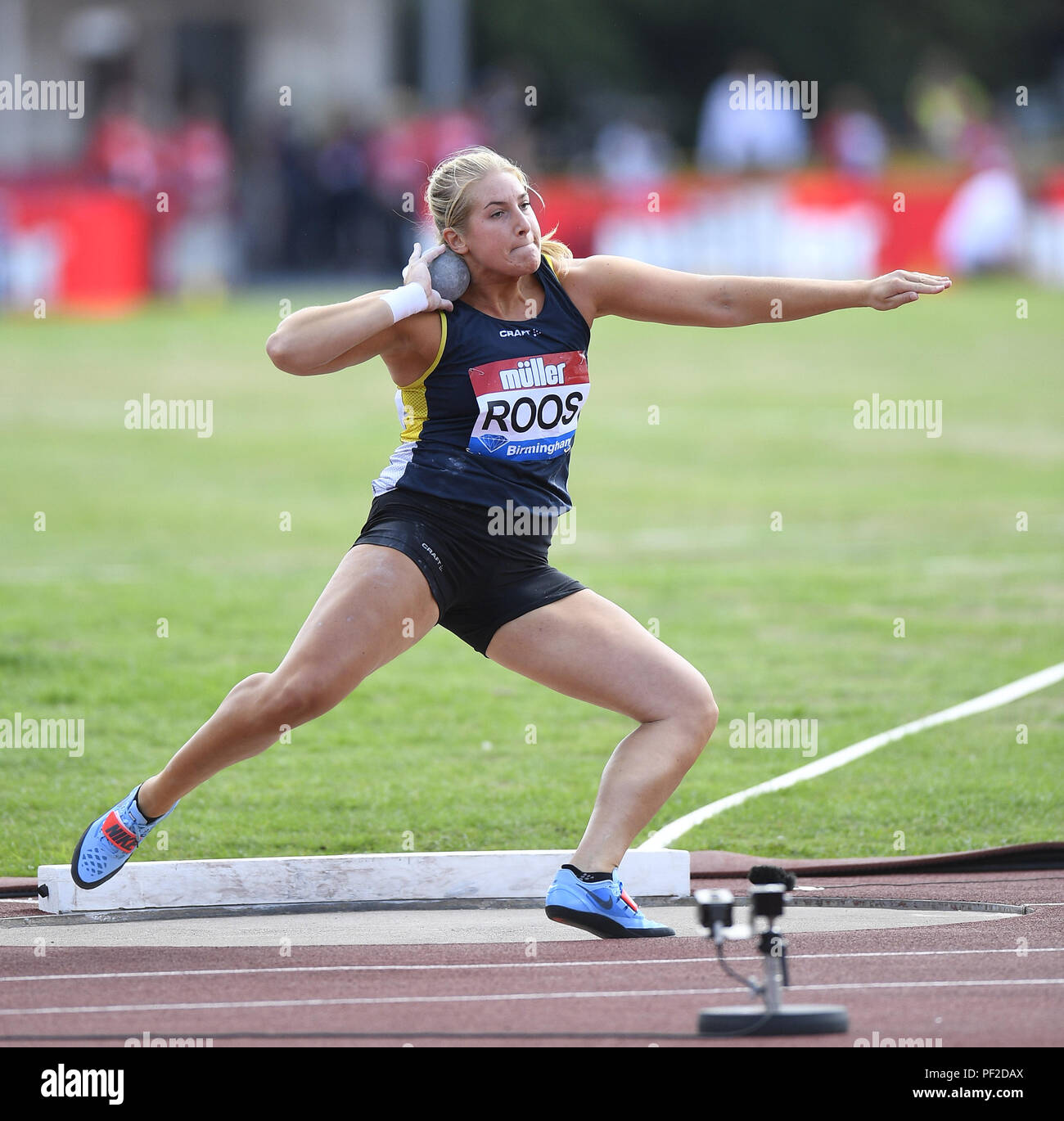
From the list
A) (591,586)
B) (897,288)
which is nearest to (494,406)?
(897,288)

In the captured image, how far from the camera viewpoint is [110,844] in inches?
229

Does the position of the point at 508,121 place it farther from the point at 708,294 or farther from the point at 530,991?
the point at 530,991

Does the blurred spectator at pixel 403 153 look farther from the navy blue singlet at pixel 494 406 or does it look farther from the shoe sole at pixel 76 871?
the shoe sole at pixel 76 871

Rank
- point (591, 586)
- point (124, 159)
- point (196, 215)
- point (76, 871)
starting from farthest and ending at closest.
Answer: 1. point (196, 215)
2. point (124, 159)
3. point (591, 586)
4. point (76, 871)

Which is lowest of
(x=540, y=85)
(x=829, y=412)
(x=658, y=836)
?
(x=658, y=836)

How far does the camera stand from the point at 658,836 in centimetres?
728

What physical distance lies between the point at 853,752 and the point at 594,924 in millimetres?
3259

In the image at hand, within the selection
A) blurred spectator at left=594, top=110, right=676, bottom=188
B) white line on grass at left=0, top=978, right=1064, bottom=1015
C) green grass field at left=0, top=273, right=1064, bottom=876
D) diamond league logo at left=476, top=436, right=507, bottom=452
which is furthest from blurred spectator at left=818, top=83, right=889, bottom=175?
white line on grass at left=0, top=978, right=1064, bottom=1015

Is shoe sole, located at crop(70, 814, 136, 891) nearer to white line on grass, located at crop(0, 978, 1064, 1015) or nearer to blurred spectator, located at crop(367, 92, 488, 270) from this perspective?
white line on grass, located at crop(0, 978, 1064, 1015)

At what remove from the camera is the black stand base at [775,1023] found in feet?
14.5

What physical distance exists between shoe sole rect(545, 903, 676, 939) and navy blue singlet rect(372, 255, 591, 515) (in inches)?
49.0
